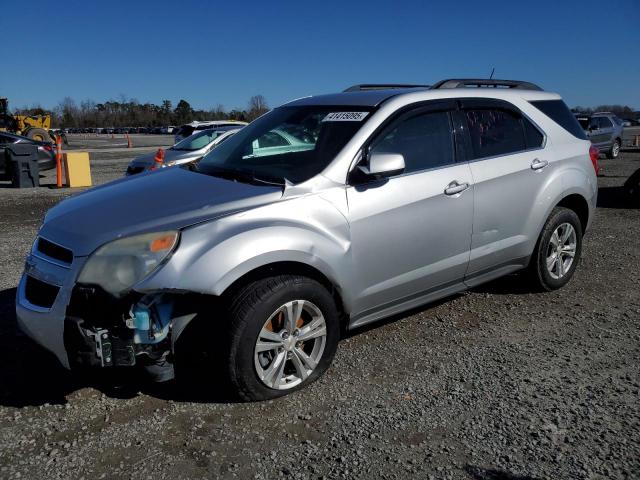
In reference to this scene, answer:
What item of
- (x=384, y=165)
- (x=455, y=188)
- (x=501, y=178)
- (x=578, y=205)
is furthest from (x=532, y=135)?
(x=384, y=165)

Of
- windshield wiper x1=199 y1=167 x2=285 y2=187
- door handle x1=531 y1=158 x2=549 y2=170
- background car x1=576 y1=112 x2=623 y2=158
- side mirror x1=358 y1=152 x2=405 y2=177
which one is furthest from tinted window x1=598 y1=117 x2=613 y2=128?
windshield wiper x1=199 y1=167 x2=285 y2=187

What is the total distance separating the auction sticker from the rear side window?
1.89m

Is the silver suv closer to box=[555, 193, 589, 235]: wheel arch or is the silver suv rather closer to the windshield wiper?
the windshield wiper

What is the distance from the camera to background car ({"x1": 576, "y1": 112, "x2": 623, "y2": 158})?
19.5 metres

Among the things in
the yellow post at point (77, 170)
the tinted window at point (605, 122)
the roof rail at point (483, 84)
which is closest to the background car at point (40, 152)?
the yellow post at point (77, 170)

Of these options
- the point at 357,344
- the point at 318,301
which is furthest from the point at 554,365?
the point at 318,301

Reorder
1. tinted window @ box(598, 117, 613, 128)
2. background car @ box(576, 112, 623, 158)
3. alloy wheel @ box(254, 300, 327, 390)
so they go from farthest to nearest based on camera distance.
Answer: tinted window @ box(598, 117, 613, 128)
background car @ box(576, 112, 623, 158)
alloy wheel @ box(254, 300, 327, 390)

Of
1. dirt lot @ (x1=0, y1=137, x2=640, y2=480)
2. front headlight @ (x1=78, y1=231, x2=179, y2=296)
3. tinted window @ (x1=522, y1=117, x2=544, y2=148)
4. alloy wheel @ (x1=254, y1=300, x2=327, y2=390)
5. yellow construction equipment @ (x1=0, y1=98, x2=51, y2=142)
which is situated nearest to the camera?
dirt lot @ (x1=0, y1=137, x2=640, y2=480)

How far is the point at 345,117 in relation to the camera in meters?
3.81

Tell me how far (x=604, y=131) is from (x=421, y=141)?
63.4ft

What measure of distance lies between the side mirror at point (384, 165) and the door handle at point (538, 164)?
5.35 ft

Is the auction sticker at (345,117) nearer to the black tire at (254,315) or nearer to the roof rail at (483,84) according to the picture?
the roof rail at (483,84)

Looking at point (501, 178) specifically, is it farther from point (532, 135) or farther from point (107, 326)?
point (107, 326)

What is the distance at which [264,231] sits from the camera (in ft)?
9.84
